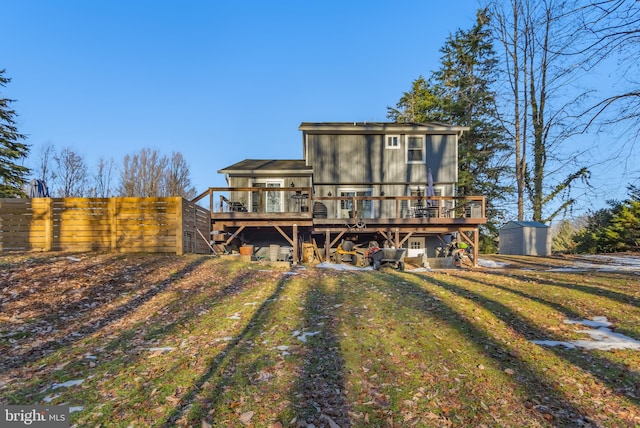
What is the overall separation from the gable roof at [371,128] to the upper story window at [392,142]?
0.35 m

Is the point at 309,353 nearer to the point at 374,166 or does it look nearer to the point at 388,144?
the point at 374,166

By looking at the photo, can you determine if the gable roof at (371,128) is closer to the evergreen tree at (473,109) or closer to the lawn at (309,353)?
the evergreen tree at (473,109)

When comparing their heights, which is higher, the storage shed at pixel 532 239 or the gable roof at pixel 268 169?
the gable roof at pixel 268 169

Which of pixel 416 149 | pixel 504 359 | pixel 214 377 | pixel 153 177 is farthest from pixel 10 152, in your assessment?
pixel 504 359

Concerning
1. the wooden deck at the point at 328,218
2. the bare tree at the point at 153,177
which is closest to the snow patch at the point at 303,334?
the wooden deck at the point at 328,218

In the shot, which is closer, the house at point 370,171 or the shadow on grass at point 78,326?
the shadow on grass at point 78,326

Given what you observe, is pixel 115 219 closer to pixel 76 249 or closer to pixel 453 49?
pixel 76 249

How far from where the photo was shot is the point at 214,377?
3932mm

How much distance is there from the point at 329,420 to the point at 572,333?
433cm

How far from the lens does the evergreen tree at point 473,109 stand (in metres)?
26.6

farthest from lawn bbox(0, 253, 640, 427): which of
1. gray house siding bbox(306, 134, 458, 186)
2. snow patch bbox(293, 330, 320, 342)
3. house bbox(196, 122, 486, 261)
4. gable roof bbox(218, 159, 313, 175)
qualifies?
gray house siding bbox(306, 134, 458, 186)

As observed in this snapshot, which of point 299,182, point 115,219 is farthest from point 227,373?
point 299,182

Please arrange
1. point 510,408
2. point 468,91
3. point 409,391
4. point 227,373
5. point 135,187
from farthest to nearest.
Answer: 1. point 135,187
2. point 468,91
3. point 227,373
4. point 409,391
5. point 510,408

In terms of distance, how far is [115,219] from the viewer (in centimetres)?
1084
